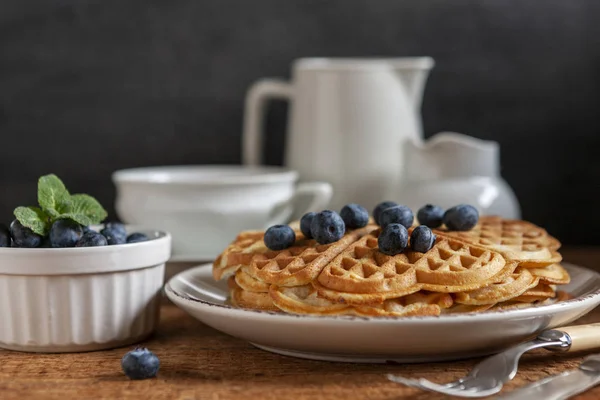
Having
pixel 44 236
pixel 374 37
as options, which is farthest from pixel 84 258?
pixel 374 37

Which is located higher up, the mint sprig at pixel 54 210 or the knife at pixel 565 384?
the mint sprig at pixel 54 210

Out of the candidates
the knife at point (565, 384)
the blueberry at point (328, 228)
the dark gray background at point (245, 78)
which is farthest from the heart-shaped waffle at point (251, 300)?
the dark gray background at point (245, 78)

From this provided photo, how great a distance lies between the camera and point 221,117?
75.2 inches

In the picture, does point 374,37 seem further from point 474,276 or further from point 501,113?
point 474,276

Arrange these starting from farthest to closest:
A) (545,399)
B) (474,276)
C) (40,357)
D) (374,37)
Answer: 1. (374,37)
2. (40,357)
3. (474,276)
4. (545,399)

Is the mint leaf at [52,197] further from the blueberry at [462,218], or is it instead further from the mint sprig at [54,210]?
the blueberry at [462,218]

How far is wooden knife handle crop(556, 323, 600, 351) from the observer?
1.00 metres

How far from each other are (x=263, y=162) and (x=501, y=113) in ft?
1.89

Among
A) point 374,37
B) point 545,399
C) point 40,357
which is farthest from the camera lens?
point 374,37

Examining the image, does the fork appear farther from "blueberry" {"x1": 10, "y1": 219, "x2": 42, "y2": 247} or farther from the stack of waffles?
"blueberry" {"x1": 10, "y1": 219, "x2": 42, "y2": 247}

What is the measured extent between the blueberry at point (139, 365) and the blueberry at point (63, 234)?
0.21m

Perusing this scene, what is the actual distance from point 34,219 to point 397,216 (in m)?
0.49

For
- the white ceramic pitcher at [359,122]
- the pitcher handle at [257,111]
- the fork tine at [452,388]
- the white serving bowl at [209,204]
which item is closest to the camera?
the fork tine at [452,388]

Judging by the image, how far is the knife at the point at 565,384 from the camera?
0.85 meters
